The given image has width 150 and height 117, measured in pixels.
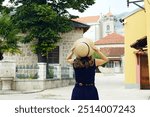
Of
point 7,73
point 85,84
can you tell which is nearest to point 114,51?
point 7,73

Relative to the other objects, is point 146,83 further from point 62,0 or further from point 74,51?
point 74,51

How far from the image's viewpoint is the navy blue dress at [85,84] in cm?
410

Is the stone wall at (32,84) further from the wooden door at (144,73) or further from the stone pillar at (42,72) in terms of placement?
the wooden door at (144,73)

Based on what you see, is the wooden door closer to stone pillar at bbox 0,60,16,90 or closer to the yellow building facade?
the yellow building facade

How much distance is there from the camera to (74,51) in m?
4.05

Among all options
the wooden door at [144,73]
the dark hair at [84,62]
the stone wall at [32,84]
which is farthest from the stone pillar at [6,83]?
the dark hair at [84,62]

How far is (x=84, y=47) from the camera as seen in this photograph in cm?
396

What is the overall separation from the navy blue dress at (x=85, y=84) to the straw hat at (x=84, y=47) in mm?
186

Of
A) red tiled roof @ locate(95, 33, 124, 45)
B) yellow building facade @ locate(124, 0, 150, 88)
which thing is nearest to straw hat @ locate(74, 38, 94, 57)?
yellow building facade @ locate(124, 0, 150, 88)

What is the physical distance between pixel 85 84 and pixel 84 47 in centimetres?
44

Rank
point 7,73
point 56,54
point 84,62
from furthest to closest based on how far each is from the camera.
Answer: point 56,54 → point 7,73 → point 84,62

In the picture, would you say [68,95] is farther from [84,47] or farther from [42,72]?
[84,47]

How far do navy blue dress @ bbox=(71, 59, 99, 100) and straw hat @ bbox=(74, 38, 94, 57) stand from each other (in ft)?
0.61

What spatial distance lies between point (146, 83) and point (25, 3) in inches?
311
